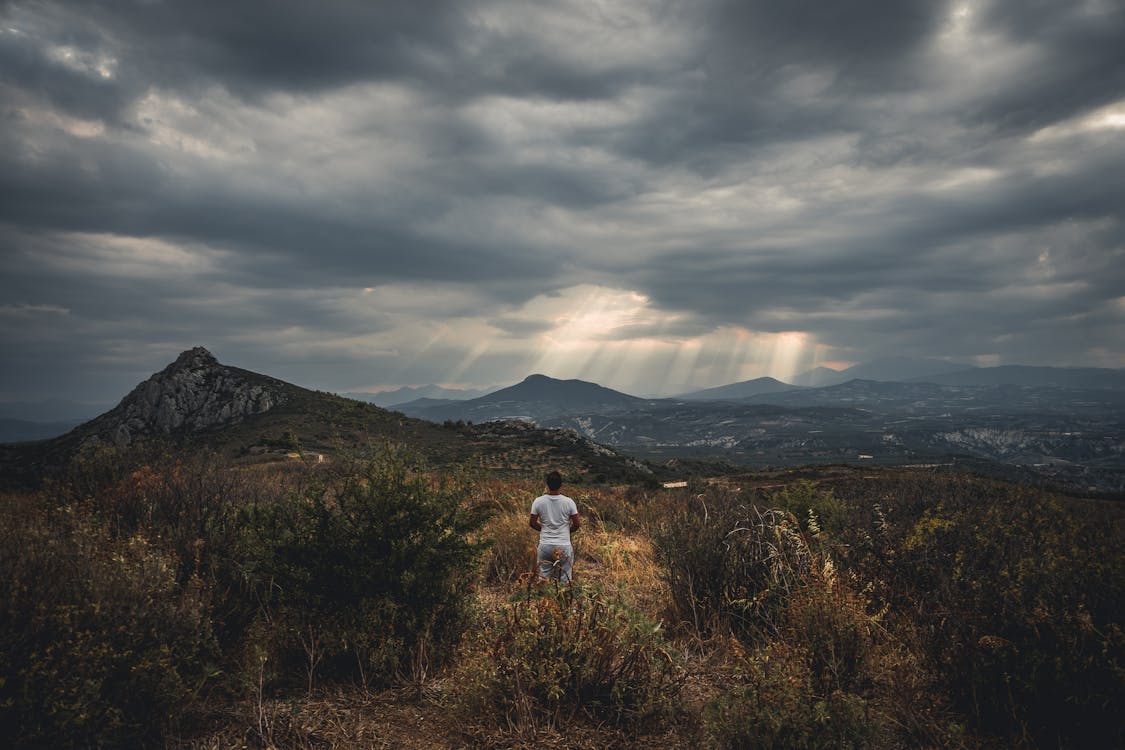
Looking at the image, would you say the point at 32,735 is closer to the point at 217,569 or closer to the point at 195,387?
the point at 217,569

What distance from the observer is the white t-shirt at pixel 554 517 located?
7.64 m

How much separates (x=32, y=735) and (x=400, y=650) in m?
2.30

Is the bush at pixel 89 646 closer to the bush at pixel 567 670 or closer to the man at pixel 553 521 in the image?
the bush at pixel 567 670

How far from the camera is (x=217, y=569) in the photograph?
521cm

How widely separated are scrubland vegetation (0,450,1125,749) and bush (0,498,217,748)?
0.06ft

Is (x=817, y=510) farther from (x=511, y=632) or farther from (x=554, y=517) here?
(x=511, y=632)

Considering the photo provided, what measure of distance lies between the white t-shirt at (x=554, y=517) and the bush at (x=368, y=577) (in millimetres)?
2286

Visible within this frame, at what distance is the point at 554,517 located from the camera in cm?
766

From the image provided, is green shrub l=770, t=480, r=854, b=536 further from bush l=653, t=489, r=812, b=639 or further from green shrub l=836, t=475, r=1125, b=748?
green shrub l=836, t=475, r=1125, b=748

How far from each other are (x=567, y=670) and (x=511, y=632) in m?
0.53

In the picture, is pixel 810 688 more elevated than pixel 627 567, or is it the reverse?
pixel 810 688

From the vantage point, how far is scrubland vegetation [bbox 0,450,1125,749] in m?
3.50

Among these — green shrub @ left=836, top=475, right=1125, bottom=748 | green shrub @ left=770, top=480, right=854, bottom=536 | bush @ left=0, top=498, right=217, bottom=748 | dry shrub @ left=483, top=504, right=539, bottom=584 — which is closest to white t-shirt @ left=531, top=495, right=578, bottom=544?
dry shrub @ left=483, top=504, right=539, bottom=584

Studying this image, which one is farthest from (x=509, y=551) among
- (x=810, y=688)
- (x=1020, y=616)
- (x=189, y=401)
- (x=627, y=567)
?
(x=189, y=401)
